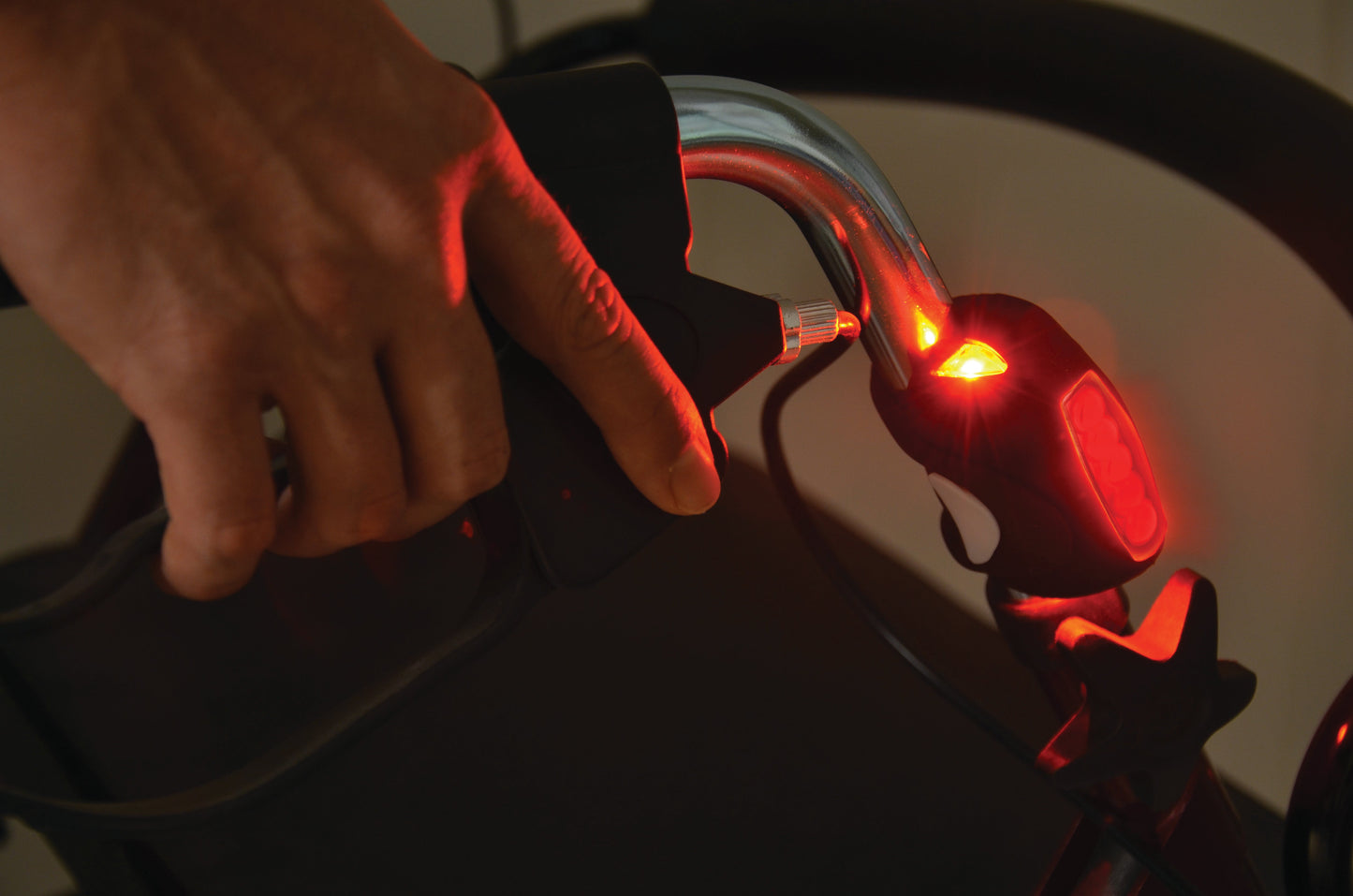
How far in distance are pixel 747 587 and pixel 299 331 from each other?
630mm

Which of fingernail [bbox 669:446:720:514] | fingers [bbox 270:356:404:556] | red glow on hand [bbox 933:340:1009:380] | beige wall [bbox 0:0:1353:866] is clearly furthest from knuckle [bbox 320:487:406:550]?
beige wall [bbox 0:0:1353:866]

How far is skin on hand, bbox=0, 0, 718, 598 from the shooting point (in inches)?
9.5

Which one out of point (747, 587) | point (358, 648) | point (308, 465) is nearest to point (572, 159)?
point (308, 465)

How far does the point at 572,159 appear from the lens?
33 cm

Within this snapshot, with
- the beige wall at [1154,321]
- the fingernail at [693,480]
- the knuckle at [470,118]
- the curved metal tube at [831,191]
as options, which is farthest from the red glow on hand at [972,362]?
the beige wall at [1154,321]

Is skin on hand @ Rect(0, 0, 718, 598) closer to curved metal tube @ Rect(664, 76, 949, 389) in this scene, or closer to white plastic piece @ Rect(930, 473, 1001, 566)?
curved metal tube @ Rect(664, 76, 949, 389)

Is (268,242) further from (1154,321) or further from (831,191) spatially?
(1154,321)

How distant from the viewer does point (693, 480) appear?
37cm

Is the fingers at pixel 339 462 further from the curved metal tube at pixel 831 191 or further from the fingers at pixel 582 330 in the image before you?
the curved metal tube at pixel 831 191

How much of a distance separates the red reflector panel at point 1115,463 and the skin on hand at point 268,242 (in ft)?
0.85

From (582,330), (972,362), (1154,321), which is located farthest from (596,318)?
(1154,321)

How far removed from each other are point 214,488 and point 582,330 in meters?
0.14

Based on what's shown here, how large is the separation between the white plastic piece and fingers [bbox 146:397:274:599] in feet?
1.10

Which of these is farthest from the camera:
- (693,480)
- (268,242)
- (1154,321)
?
(1154,321)
